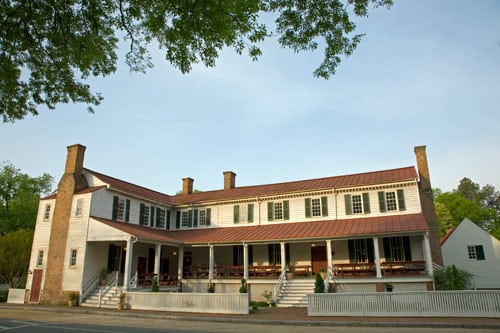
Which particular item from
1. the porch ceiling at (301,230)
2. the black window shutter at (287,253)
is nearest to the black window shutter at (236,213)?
the porch ceiling at (301,230)

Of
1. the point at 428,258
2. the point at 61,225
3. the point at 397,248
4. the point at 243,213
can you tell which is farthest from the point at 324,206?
the point at 61,225

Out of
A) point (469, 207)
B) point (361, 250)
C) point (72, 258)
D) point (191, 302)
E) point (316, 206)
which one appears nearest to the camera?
point (191, 302)

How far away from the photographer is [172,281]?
24.7 meters

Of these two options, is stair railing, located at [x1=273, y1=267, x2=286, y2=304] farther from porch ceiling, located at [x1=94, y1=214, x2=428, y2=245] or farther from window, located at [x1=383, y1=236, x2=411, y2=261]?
window, located at [x1=383, y1=236, x2=411, y2=261]

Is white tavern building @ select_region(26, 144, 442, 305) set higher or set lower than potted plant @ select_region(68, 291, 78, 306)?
higher

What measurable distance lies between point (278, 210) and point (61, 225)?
15131 mm

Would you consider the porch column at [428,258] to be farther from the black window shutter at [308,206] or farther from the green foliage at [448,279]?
the black window shutter at [308,206]

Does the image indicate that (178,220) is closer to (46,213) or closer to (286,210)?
(286,210)

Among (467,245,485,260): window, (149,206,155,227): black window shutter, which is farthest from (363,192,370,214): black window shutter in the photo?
(149,206,155,227): black window shutter

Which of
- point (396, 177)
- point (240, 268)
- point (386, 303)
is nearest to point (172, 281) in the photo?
point (240, 268)

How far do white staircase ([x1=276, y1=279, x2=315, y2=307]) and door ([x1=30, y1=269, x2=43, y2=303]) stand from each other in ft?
51.7

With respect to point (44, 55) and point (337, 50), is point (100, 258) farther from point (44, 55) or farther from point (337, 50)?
point (337, 50)

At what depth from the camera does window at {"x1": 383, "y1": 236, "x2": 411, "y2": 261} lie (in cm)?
2142

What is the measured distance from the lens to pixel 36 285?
2344cm
